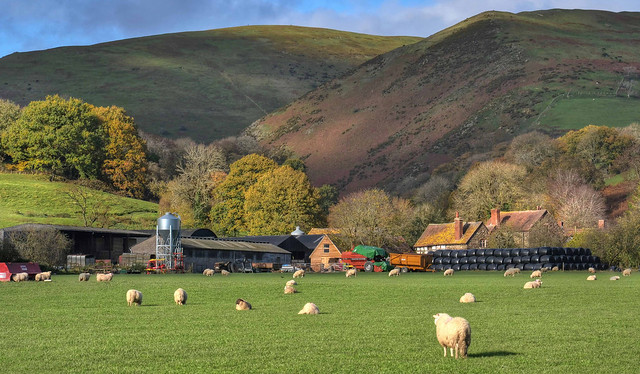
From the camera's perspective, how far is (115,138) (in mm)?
144125

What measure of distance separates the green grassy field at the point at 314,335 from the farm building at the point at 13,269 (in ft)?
65.1

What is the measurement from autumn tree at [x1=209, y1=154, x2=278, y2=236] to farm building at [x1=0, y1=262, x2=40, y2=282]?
66142 millimetres

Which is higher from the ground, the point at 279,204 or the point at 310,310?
the point at 279,204

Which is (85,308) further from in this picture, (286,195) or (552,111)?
(552,111)

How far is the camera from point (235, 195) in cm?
12656

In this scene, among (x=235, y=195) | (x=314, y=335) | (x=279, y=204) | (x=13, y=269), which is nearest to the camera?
(x=314, y=335)

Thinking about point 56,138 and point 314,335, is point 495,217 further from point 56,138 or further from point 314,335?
point 314,335

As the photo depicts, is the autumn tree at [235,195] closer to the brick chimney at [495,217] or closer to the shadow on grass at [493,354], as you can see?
the brick chimney at [495,217]

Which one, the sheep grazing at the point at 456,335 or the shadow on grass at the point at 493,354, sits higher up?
the sheep grazing at the point at 456,335

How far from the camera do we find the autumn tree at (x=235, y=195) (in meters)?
126

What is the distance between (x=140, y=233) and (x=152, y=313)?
261ft

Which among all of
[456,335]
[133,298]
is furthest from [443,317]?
[133,298]

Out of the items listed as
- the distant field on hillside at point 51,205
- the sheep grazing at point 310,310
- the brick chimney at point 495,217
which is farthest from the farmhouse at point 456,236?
the sheep grazing at point 310,310

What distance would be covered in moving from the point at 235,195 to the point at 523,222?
44.3 metres
